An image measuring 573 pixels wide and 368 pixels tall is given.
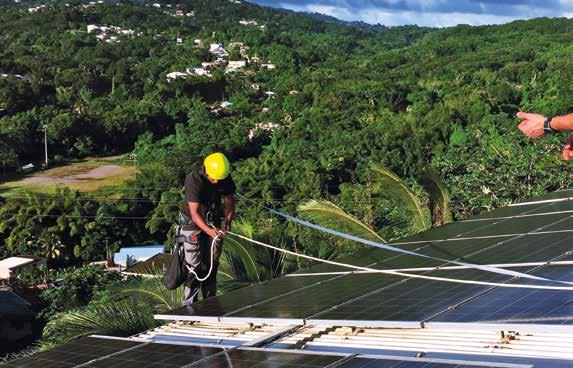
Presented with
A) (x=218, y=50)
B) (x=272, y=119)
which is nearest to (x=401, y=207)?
(x=272, y=119)

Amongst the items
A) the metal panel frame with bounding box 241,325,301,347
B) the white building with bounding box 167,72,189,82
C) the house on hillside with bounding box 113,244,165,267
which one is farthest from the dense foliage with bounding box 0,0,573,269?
the metal panel frame with bounding box 241,325,301,347

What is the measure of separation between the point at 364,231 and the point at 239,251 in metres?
2.58

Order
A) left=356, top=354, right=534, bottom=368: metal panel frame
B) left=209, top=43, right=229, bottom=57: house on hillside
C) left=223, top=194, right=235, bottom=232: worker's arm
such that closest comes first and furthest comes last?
left=356, top=354, right=534, bottom=368: metal panel frame → left=223, top=194, right=235, bottom=232: worker's arm → left=209, top=43, right=229, bottom=57: house on hillside

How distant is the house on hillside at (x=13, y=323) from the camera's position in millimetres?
24203

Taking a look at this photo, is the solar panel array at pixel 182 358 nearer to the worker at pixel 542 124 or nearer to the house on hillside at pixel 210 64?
the worker at pixel 542 124

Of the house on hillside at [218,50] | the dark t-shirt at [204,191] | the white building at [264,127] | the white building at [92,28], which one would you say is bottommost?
the white building at [264,127]

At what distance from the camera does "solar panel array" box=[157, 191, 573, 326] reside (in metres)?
4.05

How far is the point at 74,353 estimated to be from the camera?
4.36 meters

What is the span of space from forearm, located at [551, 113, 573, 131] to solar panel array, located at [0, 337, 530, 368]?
1103 mm

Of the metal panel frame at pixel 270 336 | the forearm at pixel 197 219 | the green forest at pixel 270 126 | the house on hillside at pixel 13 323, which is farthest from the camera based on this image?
the house on hillside at pixel 13 323

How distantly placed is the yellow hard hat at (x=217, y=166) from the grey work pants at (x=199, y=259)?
620mm

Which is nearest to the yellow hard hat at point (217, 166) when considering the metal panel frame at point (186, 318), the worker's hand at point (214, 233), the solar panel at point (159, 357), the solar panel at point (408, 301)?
the worker's hand at point (214, 233)

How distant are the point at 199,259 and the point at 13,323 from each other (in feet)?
65.3

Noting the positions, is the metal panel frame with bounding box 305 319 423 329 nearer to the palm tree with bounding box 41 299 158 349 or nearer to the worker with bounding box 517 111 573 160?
the worker with bounding box 517 111 573 160
